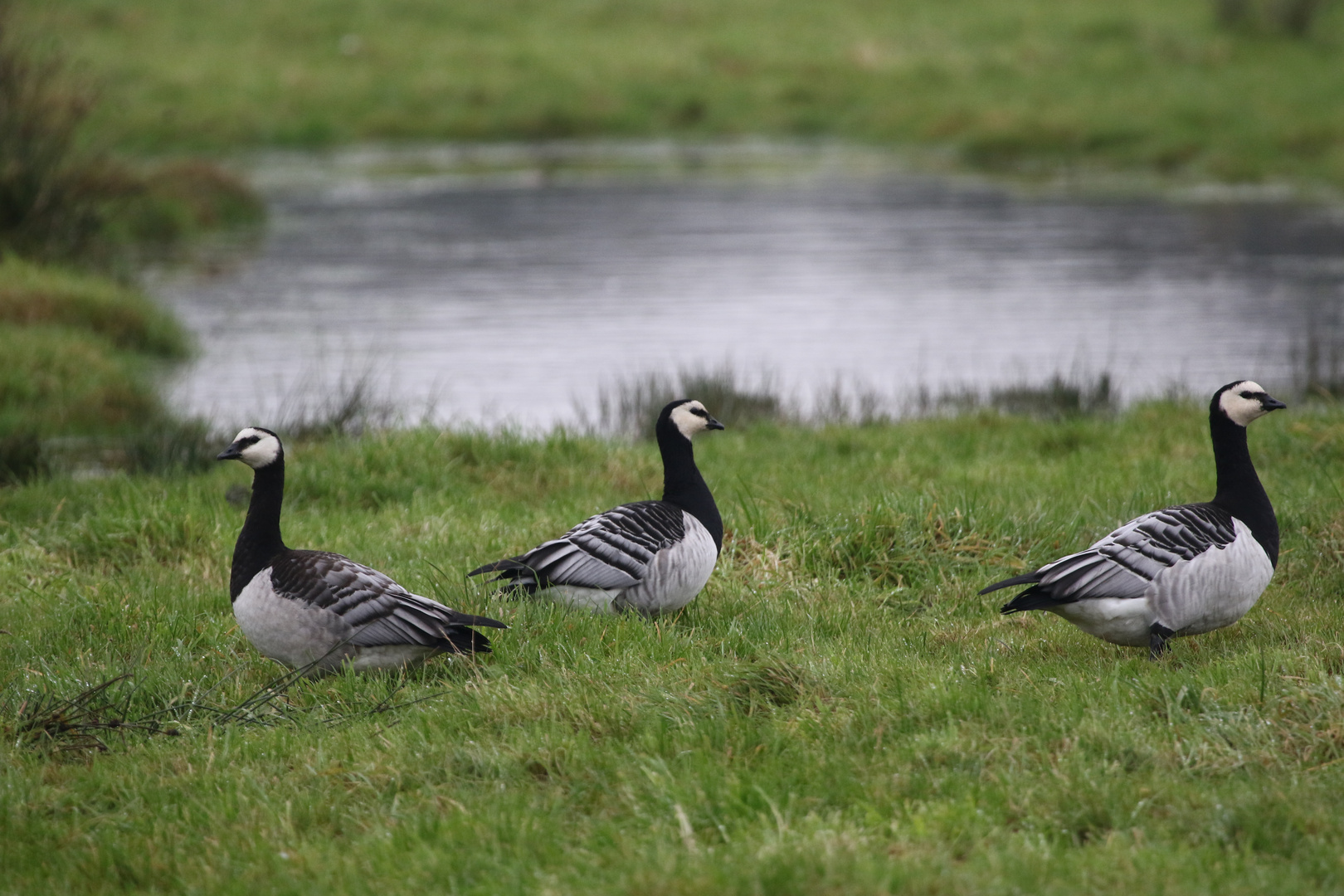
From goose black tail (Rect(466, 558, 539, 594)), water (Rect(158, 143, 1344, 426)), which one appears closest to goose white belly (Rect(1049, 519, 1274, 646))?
goose black tail (Rect(466, 558, 539, 594))

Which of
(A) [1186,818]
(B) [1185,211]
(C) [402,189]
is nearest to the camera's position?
(A) [1186,818]

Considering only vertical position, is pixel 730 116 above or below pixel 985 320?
above

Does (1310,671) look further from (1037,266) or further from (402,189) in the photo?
(402,189)

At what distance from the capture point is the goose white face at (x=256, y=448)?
7.13 meters

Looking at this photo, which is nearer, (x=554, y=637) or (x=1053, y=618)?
(x=554, y=637)

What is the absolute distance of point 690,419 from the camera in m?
8.16

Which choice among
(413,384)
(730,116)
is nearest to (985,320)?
(413,384)

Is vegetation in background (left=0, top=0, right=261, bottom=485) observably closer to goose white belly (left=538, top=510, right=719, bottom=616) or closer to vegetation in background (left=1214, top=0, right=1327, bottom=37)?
goose white belly (left=538, top=510, right=719, bottom=616)

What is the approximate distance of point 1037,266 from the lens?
26.9m

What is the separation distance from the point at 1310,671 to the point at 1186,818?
1.42m

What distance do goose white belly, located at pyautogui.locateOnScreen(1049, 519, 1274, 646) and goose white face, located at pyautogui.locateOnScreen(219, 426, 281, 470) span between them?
405 centimetres

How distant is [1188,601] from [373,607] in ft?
12.7

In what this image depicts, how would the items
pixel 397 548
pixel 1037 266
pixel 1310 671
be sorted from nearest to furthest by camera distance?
pixel 1310 671
pixel 397 548
pixel 1037 266

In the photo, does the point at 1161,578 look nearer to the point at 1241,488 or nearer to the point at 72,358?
the point at 1241,488
